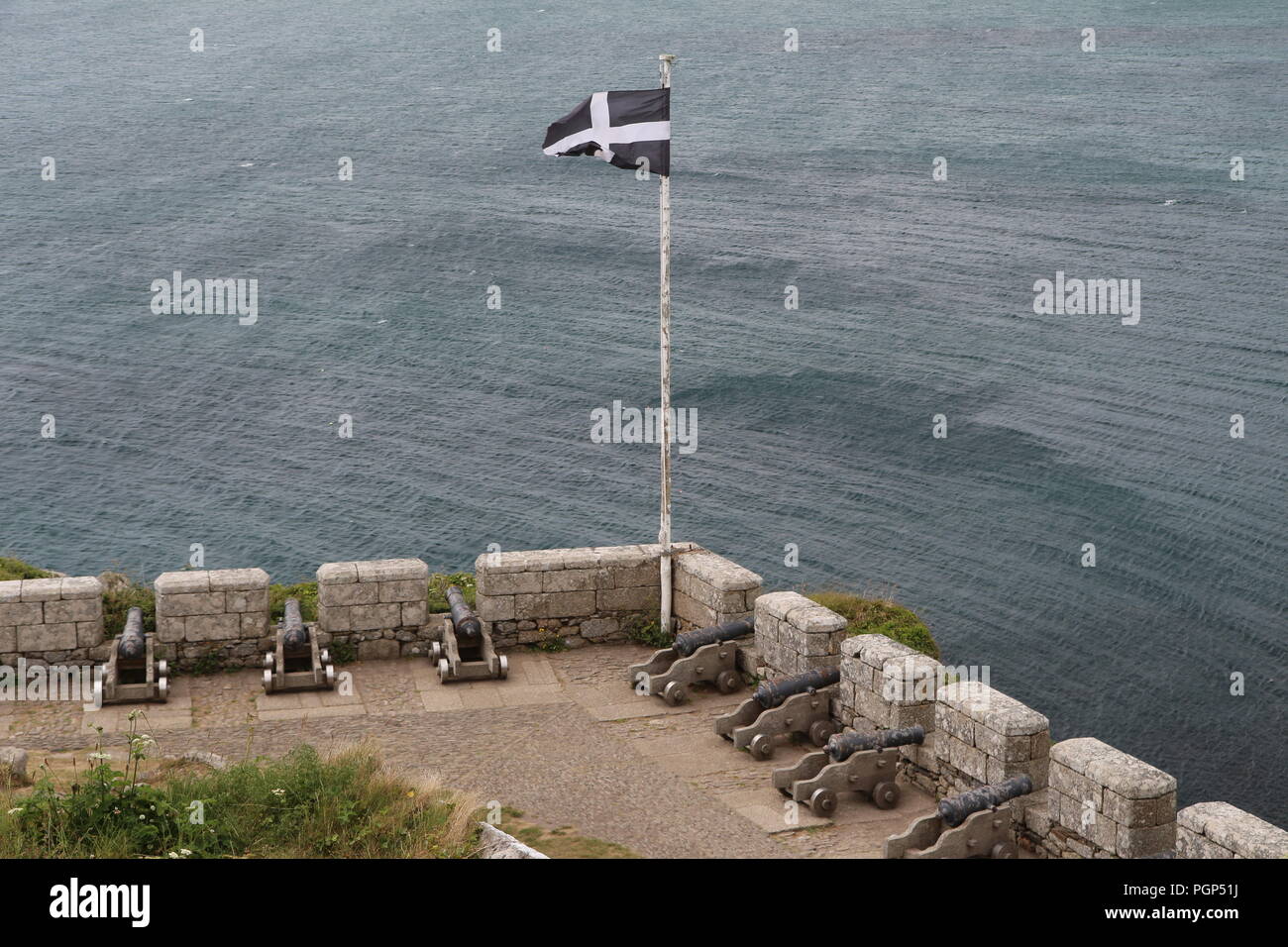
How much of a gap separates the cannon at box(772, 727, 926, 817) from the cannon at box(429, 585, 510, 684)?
472 centimetres

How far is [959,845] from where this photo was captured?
14211mm

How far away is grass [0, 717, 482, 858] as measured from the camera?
12.8m

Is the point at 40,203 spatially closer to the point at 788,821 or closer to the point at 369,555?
the point at 369,555

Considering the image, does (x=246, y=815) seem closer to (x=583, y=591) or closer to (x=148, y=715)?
(x=148, y=715)

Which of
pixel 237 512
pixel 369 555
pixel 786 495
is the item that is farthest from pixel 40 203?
pixel 786 495

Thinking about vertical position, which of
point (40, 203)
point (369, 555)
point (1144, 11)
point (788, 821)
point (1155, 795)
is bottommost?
point (369, 555)

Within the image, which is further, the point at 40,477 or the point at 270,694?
the point at 40,477

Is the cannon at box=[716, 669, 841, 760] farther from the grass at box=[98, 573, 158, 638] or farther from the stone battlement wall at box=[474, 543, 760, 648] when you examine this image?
the grass at box=[98, 573, 158, 638]

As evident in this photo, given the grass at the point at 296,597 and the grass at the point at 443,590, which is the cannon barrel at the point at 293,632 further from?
the grass at the point at 443,590

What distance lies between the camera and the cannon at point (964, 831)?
14203mm

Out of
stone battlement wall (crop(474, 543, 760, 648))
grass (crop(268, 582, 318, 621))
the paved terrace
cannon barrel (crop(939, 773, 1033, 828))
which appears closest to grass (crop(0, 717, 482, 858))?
the paved terrace

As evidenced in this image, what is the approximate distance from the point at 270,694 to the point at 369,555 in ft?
123

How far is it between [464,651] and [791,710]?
185 inches

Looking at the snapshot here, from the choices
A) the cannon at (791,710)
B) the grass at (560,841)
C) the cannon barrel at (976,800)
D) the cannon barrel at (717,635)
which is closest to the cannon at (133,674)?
the grass at (560,841)
